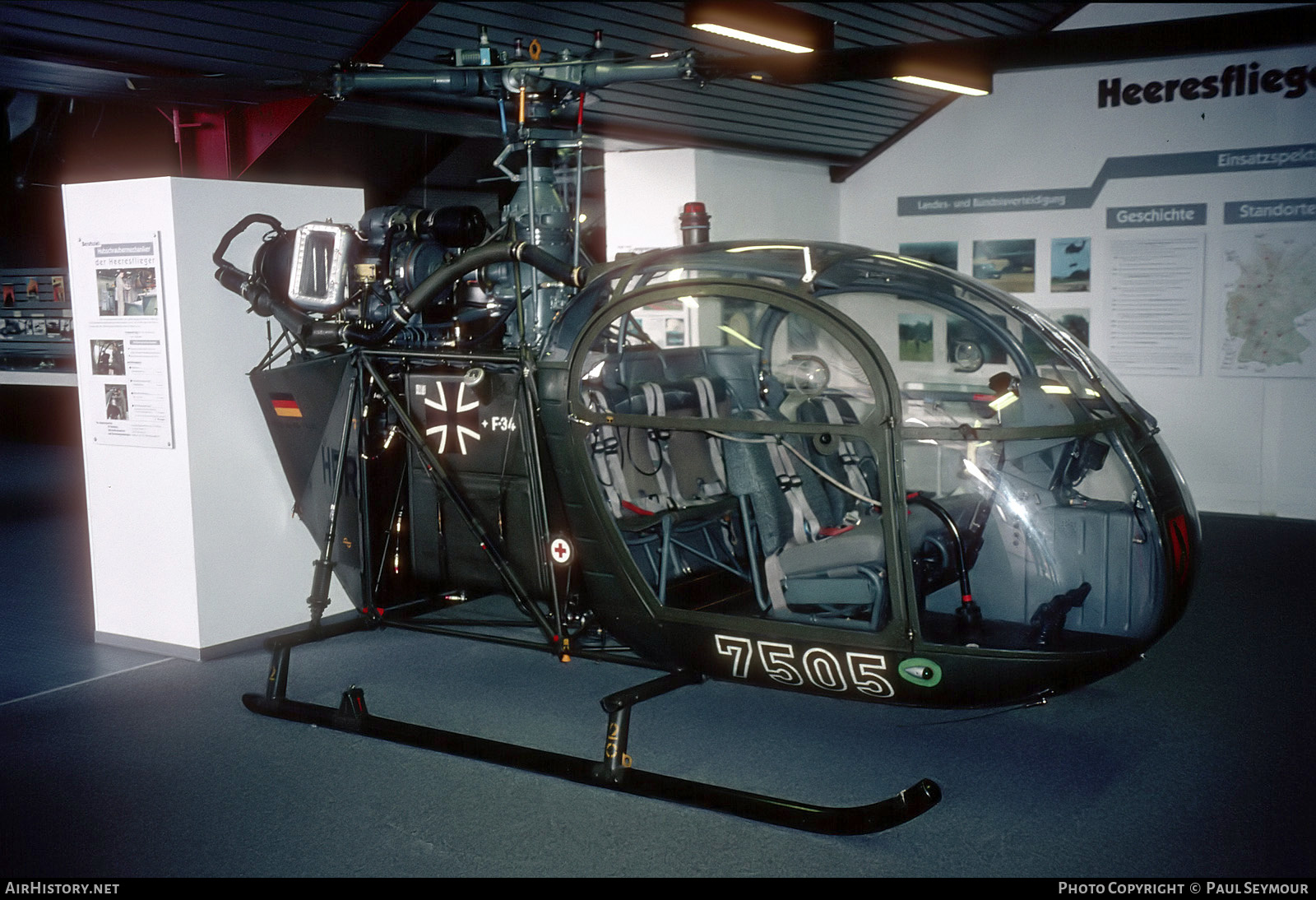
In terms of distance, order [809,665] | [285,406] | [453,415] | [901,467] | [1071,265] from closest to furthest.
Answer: [901,467], [809,665], [453,415], [285,406], [1071,265]

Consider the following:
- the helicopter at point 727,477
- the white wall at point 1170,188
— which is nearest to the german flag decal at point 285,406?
the helicopter at point 727,477

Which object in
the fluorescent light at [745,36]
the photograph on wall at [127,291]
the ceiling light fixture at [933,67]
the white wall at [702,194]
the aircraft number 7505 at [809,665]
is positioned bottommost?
the aircraft number 7505 at [809,665]

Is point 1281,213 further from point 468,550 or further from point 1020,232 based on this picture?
point 468,550

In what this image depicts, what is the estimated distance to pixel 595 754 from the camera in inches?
155

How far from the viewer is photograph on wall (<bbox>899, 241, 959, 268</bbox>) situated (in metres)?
8.53

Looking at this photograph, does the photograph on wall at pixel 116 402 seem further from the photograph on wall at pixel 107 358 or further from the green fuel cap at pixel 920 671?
the green fuel cap at pixel 920 671

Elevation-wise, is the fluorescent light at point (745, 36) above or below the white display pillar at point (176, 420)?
above

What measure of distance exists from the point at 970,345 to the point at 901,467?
2.18 feet

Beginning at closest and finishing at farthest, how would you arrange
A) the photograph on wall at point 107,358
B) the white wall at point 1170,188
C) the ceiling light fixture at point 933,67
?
the ceiling light fixture at point 933,67, the photograph on wall at point 107,358, the white wall at point 1170,188

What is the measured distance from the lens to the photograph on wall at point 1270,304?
7.13 metres

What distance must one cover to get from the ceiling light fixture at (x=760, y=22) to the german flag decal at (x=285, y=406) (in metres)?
2.87

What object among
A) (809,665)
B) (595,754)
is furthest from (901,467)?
(595,754)

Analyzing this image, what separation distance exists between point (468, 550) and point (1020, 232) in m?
5.57

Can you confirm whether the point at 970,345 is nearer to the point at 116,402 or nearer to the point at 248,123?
the point at 116,402
